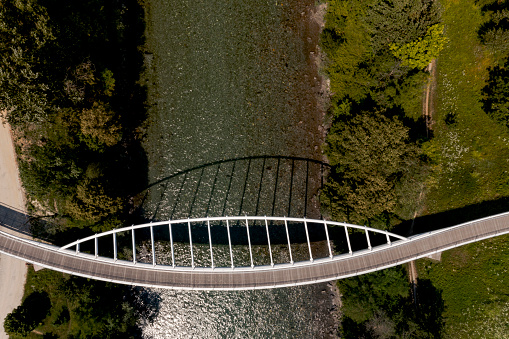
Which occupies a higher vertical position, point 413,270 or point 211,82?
point 211,82

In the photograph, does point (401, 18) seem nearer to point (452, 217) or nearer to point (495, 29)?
point (495, 29)

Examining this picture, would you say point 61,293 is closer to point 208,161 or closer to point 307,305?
point 208,161

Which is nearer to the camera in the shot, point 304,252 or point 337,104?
point 337,104

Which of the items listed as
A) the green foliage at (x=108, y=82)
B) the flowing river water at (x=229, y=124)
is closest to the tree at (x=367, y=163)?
the flowing river water at (x=229, y=124)

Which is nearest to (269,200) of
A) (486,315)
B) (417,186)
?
(417,186)

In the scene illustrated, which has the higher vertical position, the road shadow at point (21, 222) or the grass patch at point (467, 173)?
the grass patch at point (467, 173)

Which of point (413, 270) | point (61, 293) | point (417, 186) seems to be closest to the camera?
point (417, 186)

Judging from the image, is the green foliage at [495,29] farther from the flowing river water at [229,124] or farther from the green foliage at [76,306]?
the green foliage at [76,306]
